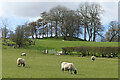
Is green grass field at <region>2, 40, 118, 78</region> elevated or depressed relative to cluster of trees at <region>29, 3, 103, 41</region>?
depressed

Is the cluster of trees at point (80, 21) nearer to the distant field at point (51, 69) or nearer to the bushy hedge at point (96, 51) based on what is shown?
the bushy hedge at point (96, 51)

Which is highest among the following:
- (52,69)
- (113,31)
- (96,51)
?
(113,31)

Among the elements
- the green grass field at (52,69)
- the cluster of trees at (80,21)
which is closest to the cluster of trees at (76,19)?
the cluster of trees at (80,21)

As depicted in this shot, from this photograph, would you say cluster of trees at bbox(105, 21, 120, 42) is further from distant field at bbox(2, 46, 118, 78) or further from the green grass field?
distant field at bbox(2, 46, 118, 78)

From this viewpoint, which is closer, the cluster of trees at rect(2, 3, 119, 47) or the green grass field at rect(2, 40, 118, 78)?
the green grass field at rect(2, 40, 118, 78)

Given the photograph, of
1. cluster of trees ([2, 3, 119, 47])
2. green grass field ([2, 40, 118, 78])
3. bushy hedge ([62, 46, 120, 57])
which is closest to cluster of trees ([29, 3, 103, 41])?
cluster of trees ([2, 3, 119, 47])

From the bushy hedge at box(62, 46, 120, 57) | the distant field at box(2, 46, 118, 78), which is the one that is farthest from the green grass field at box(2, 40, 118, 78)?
the bushy hedge at box(62, 46, 120, 57)

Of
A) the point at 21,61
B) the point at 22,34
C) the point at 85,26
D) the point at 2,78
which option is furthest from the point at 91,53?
the point at 85,26

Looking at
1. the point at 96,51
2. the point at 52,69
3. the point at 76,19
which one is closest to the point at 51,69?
the point at 52,69

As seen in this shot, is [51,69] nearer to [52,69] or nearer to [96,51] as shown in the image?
[52,69]

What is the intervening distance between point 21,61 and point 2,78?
6225mm

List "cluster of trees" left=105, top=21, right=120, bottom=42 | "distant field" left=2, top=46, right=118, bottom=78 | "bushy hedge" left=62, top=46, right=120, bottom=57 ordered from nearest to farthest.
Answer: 1. "distant field" left=2, top=46, right=118, bottom=78
2. "bushy hedge" left=62, top=46, right=120, bottom=57
3. "cluster of trees" left=105, top=21, right=120, bottom=42

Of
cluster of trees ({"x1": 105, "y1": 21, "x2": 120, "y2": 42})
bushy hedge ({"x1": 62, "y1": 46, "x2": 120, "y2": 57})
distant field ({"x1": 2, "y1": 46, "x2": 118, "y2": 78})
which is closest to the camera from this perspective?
distant field ({"x1": 2, "y1": 46, "x2": 118, "y2": 78})

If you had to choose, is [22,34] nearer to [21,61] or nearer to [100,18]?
[21,61]
